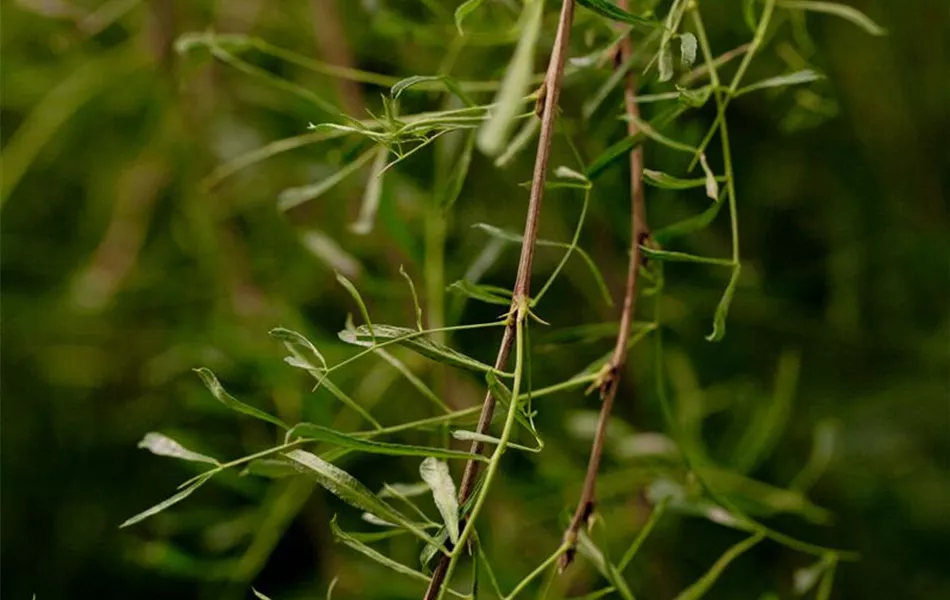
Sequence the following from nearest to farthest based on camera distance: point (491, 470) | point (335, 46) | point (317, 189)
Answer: point (491, 470), point (317, 189), point (335, 46)

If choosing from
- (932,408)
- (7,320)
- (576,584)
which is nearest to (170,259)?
(7,320)

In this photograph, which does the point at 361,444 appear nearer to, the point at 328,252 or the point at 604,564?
the point at 604,564

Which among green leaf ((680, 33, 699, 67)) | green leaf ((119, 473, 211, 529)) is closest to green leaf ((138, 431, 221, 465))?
green leaf ((119, 473, 211, 529))

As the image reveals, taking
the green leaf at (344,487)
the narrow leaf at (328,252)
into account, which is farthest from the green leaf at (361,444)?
the narrow leaf at (328,252)

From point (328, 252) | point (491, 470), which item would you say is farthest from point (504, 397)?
point (328, 252)

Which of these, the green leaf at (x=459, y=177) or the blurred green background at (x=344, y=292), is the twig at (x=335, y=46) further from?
the green leaf at (x=459, y=177)

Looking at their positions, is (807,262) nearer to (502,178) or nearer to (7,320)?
(502,178)
